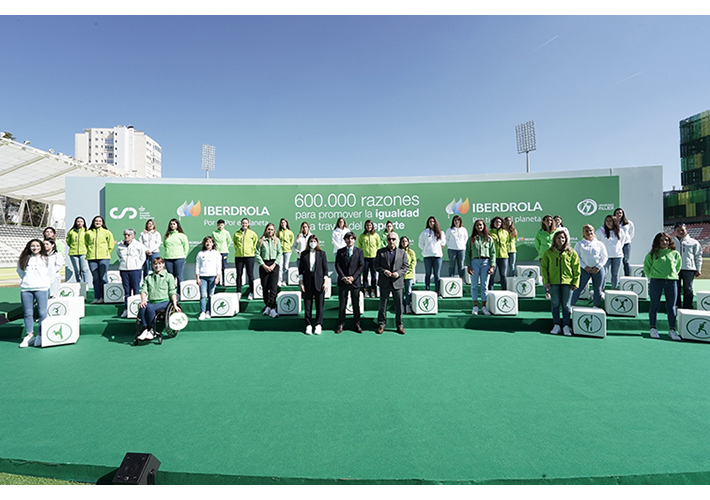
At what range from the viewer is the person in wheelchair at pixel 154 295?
4.52 m

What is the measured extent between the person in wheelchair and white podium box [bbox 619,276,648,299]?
24.0 ft

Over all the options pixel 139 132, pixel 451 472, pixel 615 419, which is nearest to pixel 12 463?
pixel 451 472

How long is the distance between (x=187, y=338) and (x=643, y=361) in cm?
558

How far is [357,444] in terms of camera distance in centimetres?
224

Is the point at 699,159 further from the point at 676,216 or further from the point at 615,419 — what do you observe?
the point at 615,419

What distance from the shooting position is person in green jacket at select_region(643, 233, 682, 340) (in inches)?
173

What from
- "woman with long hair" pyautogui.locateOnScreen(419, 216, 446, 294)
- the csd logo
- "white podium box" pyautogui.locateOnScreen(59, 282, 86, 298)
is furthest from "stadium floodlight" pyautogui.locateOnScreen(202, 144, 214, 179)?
"woman with long hair" pyautogui.locateOnScreen(419, 216, 446, 294)

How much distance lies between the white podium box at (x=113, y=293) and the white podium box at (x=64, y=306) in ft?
2.36

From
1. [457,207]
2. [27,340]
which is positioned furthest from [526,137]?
[27,340]

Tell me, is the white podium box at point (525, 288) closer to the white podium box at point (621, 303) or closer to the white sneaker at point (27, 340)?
the white podium box at point (621, 303)

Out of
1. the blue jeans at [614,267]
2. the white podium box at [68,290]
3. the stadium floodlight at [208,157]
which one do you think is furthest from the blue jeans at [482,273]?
the stadium floodlight at [208,157]

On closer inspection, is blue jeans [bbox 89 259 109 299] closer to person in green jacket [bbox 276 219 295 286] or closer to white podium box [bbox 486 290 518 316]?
person in green jacket [bbox 276 219 295 286]

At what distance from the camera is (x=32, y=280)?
14.4 ft

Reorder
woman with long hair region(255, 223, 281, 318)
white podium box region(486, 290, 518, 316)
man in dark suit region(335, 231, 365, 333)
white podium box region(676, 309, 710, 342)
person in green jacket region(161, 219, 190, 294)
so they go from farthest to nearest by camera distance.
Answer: person in green jacket region(161, 219, 190, 294) < woman with long hair region(255, 223, 281, 318) < white podium box region(486, 290, 518, 316) < man in dark suit region(335, 231, 365, 333) < white podium box region(676, 309, 710, 342)
